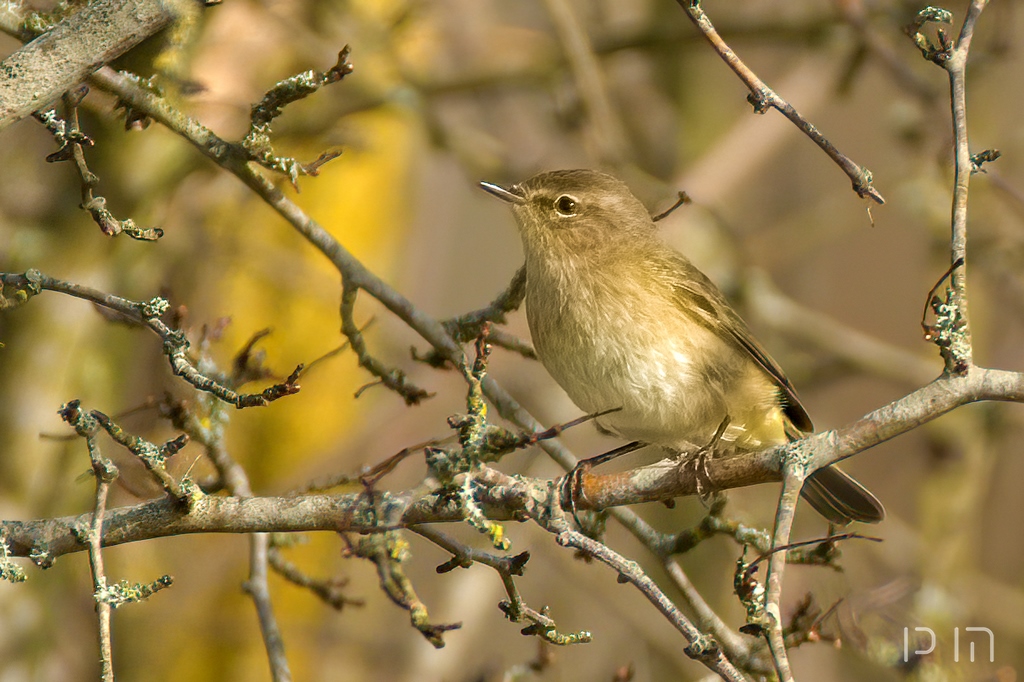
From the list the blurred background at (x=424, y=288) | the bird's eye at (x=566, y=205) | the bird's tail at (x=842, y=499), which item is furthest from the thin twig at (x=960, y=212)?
the bird's eye at (x=566, y=205)

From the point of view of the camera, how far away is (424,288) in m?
7.49

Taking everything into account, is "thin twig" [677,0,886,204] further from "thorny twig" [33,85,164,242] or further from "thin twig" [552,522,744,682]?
"thorny twig" [33,85,164,242]

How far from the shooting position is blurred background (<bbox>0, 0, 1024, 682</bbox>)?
4172 millimetres

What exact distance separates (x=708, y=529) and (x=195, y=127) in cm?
170

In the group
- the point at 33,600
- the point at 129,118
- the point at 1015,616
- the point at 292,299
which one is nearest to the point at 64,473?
the point at 33,600

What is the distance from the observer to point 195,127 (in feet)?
8.96

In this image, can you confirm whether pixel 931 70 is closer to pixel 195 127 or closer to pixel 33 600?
pixel 195 127

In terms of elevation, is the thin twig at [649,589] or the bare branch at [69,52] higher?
the bare branch at [69,52]

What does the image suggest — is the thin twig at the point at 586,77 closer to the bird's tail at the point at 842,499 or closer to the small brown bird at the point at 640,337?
the small brown bird at the point at 640,337

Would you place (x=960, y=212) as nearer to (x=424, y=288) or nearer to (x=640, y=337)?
(x=640, y=337)

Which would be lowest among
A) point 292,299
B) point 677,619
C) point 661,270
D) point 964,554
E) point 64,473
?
point 677,619

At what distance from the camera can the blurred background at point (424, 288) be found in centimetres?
417

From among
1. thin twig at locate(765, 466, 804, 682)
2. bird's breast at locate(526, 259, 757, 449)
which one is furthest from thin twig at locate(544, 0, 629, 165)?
thin twig at locate(765, 466, 804, 682)

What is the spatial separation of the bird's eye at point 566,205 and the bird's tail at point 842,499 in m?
1.29
